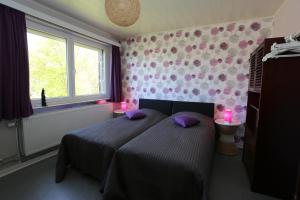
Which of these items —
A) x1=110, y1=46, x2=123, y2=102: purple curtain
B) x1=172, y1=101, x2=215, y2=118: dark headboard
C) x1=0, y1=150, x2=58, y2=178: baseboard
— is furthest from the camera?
x1=110, y1=46, x2=123, y2=102: purple curtain

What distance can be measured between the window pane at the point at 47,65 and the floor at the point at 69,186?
1.15 m

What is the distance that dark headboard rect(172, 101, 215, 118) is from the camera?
9.67ft

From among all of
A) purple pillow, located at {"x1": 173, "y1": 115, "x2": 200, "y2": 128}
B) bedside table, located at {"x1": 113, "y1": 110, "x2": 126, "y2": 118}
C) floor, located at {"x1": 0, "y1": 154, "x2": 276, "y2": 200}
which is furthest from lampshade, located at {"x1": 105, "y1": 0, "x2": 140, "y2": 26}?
bedside table, located at {"x1": 113, "y1": 110, "x2": 126, "y2": 118}

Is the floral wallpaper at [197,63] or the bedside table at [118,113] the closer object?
the floral wallpaper at [197,63]

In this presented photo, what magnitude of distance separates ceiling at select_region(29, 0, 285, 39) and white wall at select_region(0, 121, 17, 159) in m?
1.89

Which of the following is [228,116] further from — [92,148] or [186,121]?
[92,148]

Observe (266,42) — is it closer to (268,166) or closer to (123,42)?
(268,166)

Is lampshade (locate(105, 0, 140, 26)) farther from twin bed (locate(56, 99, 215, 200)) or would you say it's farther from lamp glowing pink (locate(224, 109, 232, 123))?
lamp glowing pink (locate(224, 109, 232, 123))

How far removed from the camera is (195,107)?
3053 millimetres

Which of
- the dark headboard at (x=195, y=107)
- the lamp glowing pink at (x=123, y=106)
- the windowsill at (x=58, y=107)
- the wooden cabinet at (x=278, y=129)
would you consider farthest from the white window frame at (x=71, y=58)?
the wooden cabinet at (x=278, y=129)

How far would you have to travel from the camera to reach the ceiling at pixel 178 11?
2149 millimetres

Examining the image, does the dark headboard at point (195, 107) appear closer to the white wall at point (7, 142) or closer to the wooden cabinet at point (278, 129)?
the wooden cabinet at point (278, 129)

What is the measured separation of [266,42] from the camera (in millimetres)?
1605

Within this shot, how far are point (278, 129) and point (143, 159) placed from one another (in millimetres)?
1429
